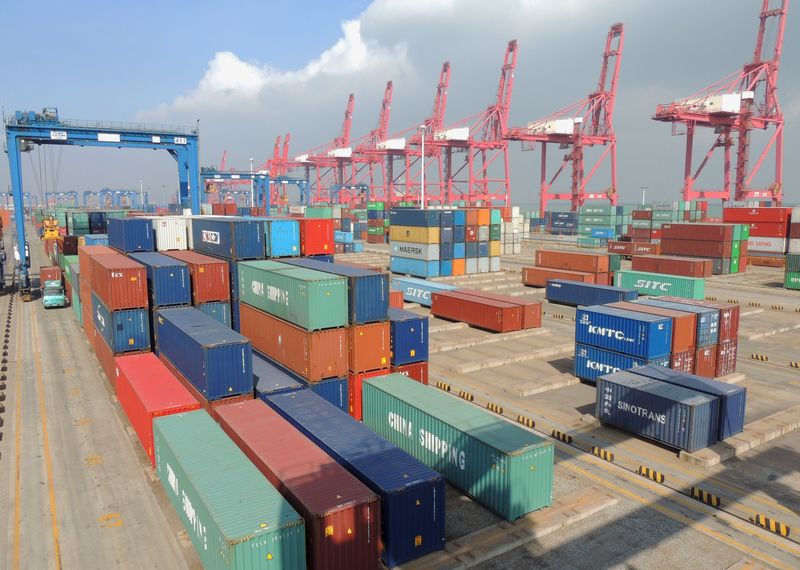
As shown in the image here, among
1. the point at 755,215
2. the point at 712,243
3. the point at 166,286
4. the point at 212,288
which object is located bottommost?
the point at 712,243

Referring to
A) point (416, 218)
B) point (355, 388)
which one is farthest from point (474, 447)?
point (416, 218)

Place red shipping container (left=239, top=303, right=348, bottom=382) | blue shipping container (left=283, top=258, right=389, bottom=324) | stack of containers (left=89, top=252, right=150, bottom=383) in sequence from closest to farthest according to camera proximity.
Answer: red shipping container (left=239, top=303, right=348, bottom=382) → blue shipping container (left=283, top=258, right=389, bottom=324) → stack of containers (left=89, top=252, right=150, bottom=383)

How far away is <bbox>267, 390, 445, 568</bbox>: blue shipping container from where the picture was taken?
14.3 meters

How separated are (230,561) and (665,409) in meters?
16.4

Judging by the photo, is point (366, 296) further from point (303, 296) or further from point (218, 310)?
point (218, 310)

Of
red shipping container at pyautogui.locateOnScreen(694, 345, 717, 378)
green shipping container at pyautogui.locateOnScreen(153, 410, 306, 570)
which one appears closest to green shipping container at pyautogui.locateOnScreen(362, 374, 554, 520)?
green shipping container at pyautogui.locateOnScreen(153, 410, 306, 570)

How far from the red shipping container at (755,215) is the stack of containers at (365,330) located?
73150 millimetres

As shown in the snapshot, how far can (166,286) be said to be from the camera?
93.7ft

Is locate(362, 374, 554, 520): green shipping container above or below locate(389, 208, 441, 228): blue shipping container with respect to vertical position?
below

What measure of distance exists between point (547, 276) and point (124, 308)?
42866 mm

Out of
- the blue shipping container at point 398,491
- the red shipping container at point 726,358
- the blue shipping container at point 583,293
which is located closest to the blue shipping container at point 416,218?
the blue shipping container at point 583,293

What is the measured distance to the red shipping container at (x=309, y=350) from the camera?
22.7 metres

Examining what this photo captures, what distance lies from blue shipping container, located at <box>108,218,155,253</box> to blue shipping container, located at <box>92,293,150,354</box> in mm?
6578

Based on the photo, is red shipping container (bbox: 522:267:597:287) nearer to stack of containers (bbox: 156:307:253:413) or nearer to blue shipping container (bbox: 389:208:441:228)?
blue shipping container (bbox: 389:208:441:228)
